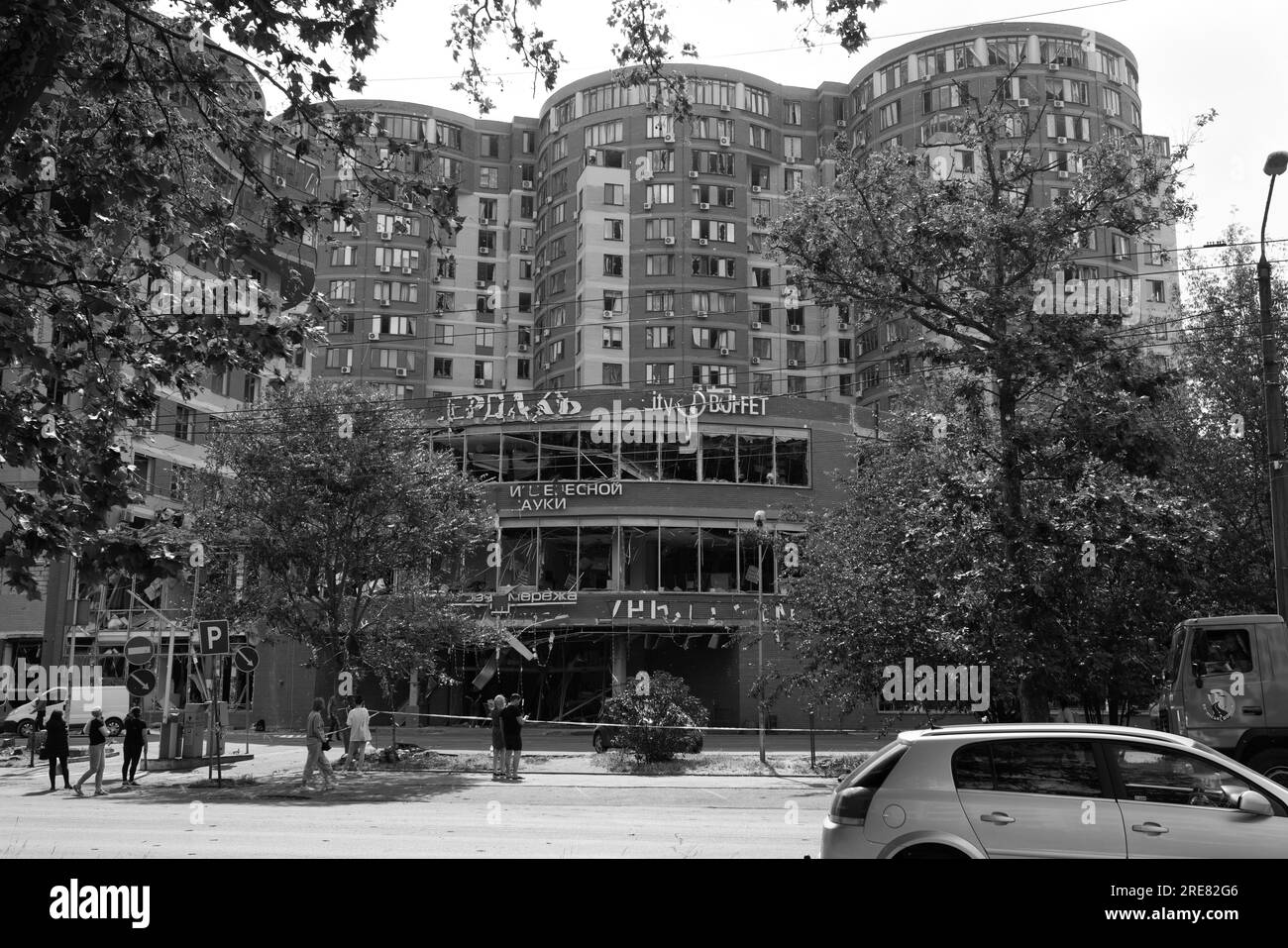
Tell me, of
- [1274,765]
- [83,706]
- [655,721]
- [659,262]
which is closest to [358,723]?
[655,721]

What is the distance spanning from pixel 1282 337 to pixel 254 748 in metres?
28.7

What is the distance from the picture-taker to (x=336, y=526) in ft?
85.6

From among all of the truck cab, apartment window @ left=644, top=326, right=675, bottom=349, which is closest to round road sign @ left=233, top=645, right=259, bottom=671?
the truck cab

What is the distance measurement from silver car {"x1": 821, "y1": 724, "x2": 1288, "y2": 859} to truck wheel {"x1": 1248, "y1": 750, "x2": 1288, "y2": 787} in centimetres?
816

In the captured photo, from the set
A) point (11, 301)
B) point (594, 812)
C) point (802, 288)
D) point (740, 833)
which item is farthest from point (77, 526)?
point (802, 288)

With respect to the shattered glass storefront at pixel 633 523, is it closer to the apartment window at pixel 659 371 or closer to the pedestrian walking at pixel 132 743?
the pedestrian walking at pixel 132 743

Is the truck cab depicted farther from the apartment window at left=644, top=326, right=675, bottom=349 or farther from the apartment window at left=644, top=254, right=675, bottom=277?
the apartment window at left=644, top=254, right=675, bottom=277

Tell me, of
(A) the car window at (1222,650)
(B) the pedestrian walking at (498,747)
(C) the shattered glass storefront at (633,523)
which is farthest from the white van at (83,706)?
(A) the car window at (1222,650)

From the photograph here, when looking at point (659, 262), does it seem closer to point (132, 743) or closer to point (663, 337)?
point (663, 337)

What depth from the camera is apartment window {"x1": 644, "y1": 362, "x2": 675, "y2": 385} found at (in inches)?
2534

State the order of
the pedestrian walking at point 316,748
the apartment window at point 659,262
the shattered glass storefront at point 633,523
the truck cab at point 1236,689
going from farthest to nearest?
the apartment window at point 659,262 < the shattered glass storefront at point 633,523 < the pedestrian walking at point 316,748 < the truck cab at point 1236,689

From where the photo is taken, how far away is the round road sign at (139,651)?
2158 cm

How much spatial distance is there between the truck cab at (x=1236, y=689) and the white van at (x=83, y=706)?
31049 mm

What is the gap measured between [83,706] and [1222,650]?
34261 millimetres
